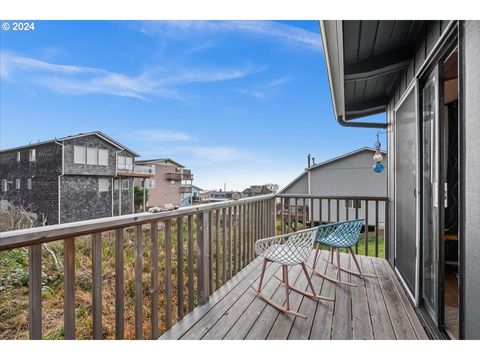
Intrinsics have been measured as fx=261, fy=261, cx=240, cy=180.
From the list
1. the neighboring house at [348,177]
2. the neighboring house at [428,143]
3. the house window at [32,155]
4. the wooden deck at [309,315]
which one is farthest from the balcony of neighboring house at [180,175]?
the neighboring house at [348,177]

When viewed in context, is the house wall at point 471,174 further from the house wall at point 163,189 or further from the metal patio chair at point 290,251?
the house wall at point 163,189

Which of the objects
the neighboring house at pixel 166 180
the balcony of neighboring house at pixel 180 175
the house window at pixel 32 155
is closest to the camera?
the house window at pixel 32 155

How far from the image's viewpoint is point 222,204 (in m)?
2.47

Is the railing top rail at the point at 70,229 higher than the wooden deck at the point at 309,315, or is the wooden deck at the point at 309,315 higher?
the railing top rail at the point at 70,229

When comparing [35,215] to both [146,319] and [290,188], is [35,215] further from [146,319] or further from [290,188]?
[290,188]

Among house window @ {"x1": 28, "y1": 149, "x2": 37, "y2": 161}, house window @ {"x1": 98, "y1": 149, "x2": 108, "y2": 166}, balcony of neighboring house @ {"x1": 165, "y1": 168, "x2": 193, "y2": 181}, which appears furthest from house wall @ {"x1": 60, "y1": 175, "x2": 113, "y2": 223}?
balcony of neighboring house @ {"x1": 165, "y1": 168, "x2": 193, "y2": 181}

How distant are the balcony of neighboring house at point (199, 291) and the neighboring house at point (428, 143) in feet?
1.11

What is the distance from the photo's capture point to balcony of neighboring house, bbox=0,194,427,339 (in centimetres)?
114

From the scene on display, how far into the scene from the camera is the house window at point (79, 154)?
15.9 ft

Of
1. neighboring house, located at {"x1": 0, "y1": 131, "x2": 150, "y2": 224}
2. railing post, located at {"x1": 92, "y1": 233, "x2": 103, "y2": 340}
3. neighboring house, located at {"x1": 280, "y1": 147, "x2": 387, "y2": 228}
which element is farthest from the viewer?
neighboring house, located at {"x1": 280, "y1": 147, "x2": 387, "y2": 228}

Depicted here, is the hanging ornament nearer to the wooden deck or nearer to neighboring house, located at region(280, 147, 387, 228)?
the wooden deck

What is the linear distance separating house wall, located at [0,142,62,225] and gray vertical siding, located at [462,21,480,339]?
443 centimetres

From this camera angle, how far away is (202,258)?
2.17 m

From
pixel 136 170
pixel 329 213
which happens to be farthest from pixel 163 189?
pixel 329 213
